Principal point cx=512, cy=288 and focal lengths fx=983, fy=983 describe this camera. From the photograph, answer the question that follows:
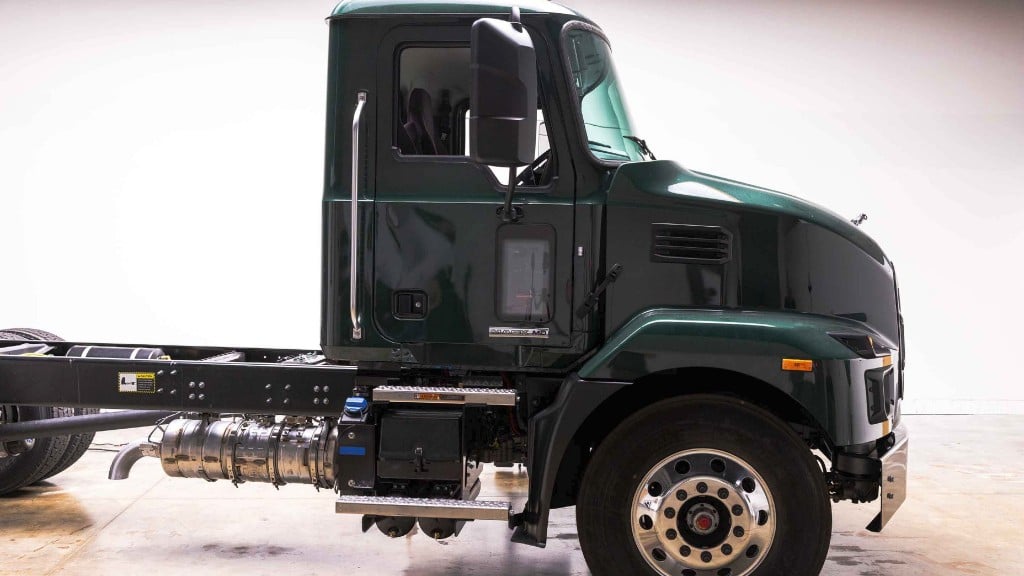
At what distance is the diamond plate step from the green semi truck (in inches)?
0.5

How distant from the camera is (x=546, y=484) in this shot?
12.4 feet

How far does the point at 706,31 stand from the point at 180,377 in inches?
242

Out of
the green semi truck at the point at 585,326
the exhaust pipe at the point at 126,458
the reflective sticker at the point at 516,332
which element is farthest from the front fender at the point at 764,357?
the exhaust pipe at the point at 126,458

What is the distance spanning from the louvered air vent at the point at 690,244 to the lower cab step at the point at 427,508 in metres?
1.16

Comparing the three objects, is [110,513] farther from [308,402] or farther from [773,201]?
[773,201]

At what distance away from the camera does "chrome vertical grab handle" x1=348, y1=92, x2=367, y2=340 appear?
3877 mm

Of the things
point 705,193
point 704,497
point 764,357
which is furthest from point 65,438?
point 764,357

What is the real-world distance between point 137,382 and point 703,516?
2.70 metres

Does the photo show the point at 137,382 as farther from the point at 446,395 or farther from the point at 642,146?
the point at 642,146

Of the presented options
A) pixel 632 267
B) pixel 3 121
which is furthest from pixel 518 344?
pixel 3 121

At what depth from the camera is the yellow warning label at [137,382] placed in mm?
4621

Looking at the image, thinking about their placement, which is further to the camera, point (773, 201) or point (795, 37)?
point (795, 37)

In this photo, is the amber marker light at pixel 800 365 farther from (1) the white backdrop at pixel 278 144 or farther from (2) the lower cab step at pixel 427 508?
(1) the white backdrop at pixel 278 144

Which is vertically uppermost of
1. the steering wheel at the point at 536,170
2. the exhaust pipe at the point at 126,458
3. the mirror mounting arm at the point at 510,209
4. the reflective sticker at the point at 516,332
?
the steering wheel at the point at 536,170
